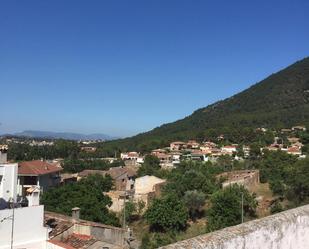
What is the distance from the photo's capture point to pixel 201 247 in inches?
217

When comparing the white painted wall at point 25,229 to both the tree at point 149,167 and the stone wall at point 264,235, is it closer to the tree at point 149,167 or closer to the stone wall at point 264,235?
the stone wall at point 264,235

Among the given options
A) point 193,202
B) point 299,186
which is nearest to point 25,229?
point 193,202

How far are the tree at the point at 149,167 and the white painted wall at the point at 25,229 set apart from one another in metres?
41.1

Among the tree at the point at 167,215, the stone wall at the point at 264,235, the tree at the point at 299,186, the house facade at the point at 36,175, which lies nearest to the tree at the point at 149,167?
the house facade at the point at 36,175

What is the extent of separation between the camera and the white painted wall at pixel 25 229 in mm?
15227

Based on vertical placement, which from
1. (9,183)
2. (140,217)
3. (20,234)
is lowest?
(140,217)

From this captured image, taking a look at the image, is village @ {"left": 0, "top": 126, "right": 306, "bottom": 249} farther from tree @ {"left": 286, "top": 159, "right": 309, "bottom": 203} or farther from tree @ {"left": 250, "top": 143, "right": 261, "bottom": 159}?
tree @ {"left": 286, "top": 159, "right": 309, "bottom": 203}

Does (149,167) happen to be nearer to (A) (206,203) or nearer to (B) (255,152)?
(B) (255,152)

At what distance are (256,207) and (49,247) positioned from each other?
77.0 feet

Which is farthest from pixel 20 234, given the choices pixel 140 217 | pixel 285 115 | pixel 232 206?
pixel 285 115

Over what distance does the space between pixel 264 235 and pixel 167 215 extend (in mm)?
26112

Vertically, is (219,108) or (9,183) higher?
(219,108)

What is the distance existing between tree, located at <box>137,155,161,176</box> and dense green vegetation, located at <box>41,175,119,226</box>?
2332 centimetres

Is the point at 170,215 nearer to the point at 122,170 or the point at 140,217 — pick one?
the point at 140,217
